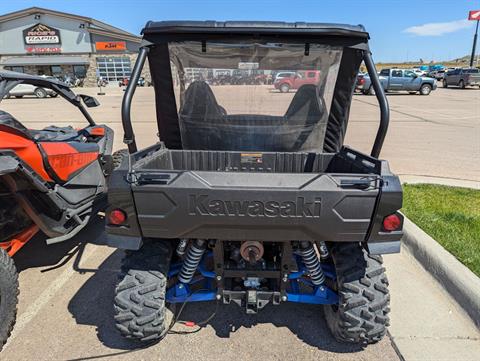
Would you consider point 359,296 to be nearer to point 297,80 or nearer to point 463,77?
point 297,80

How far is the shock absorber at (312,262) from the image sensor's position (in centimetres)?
240

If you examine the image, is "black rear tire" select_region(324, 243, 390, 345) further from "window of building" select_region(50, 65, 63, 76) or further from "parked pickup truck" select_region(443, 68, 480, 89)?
"window of building" select_region(50, 65, 63, 76)

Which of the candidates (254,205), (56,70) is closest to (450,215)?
(254,205)

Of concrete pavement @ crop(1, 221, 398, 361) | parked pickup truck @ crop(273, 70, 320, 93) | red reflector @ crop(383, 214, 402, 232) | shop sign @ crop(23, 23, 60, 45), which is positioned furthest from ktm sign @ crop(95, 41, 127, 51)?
red reflector @ crop(383, 214, 402, 232)

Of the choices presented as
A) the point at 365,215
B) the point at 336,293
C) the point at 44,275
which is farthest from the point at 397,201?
the point at 44,275

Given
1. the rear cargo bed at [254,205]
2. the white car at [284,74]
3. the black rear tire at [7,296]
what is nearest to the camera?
the rear cargo bed at [254,205]

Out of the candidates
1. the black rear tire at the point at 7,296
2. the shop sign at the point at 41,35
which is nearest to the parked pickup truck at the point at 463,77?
the black rear tire at the point at 7,296

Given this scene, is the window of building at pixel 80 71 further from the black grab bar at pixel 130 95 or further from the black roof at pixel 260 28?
the black roof at pixel 260 28

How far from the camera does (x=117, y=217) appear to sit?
2.15 m

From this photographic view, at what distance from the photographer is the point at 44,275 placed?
11.7 ft

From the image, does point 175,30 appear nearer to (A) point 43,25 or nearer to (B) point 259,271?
(B) point 259,271

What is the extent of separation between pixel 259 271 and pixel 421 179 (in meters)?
5.01

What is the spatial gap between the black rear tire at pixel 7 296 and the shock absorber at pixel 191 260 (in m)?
1.22

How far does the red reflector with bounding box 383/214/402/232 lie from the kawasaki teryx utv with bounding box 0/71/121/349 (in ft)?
8.54
